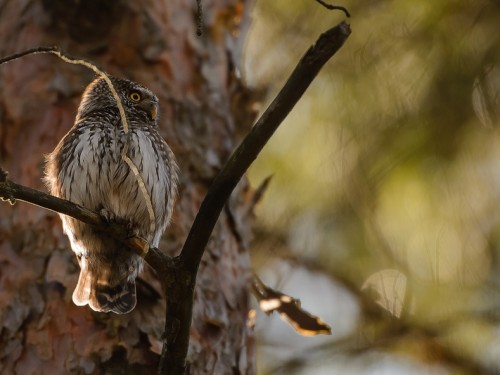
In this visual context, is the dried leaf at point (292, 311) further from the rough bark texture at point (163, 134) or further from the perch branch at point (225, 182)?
the perch branch at point (225, 182)

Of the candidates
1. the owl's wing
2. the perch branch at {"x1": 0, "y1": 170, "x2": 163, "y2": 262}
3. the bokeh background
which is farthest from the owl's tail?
the bokeh background

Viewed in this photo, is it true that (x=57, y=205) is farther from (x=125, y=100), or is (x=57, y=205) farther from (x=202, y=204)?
(x=125, y=100)

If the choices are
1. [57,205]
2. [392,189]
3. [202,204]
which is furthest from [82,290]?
[392,189]

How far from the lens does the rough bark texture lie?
3197 millimetres

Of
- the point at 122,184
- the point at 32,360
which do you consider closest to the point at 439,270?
the point at 122,184

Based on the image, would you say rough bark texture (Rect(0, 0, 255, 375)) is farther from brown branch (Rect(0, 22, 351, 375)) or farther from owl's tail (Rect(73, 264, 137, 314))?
brown branch (Rect(0, 22, 351, 375))

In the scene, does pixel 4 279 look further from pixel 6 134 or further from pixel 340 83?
pixel 340 83

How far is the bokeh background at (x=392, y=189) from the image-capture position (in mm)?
4645

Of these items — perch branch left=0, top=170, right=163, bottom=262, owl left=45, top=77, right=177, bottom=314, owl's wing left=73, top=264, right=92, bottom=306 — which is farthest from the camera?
owl left=45, top=77, right=177, bottom=314

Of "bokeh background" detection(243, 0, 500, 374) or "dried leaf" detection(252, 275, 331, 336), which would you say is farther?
"bokeh background" detection(243, 0, 500, 374)

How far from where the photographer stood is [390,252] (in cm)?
483

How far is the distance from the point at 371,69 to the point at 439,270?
120 cm

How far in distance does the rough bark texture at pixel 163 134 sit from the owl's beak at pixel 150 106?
3.3 inches

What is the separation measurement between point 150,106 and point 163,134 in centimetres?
15
